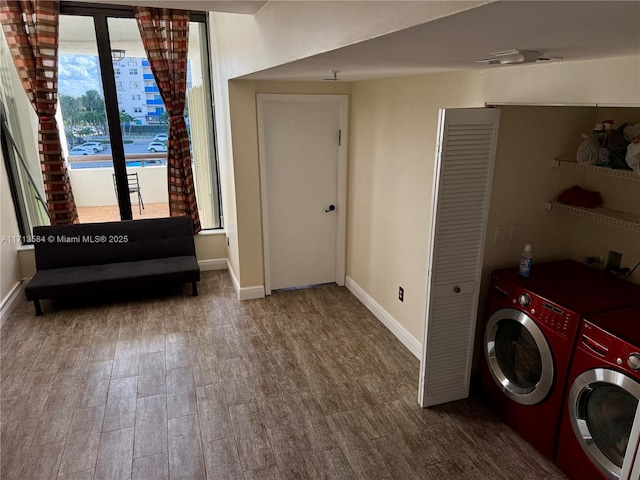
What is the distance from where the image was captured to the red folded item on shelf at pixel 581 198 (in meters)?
2.59

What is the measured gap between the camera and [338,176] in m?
4.42

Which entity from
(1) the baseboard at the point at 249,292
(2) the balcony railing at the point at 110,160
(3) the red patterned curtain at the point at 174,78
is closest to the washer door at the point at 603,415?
(1) the baseboard at the point at 249,292

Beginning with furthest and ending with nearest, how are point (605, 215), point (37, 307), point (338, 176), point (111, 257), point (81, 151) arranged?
point (81, 151) < point (111, 257) < point (338, 176) < point (37, 307) < point (605, 215)

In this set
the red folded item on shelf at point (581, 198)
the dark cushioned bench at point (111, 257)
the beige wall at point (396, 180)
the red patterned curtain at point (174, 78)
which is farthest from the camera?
the red patterned curtain at point (174, 78)

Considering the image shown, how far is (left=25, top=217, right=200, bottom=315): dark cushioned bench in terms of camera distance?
4086 millimetres

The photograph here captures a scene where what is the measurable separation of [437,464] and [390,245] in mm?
1783

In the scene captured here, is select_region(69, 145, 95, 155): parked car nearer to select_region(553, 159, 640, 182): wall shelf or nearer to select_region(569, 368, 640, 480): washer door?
select_region(553, 159, 640, 182): wall shelf

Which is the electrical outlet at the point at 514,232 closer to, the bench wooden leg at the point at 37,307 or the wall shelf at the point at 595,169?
the wall shelf at the point at 595,169

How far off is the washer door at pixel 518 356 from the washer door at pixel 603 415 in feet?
0.61

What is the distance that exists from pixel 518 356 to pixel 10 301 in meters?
4.46

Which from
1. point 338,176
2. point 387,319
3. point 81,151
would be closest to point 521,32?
point 387,319

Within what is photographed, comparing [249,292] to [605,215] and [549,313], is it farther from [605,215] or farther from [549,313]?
[605,215]

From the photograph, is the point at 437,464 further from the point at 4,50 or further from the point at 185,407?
the point at 4,50

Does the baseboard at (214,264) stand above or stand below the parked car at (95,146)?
below
